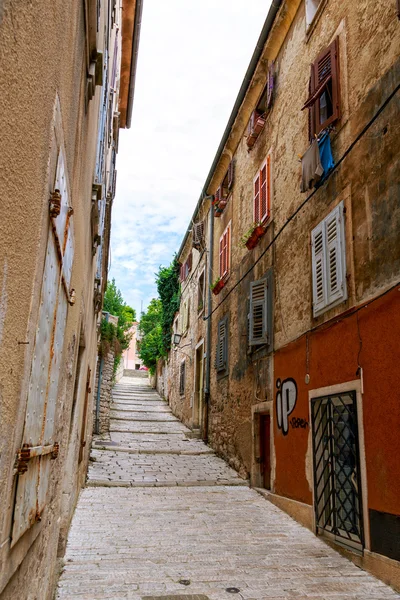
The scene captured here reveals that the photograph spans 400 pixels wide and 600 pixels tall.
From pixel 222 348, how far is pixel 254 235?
3592 millimetres

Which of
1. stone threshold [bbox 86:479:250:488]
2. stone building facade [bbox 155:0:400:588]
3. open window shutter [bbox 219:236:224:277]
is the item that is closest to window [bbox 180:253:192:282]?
open window shutter [bbox 219:236:224:277]

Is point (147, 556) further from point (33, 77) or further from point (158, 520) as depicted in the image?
point (33, 77)

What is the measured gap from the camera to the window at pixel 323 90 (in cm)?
716

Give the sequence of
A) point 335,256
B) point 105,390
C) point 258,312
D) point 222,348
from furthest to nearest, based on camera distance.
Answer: point 105,390, point 222,348, point 258,312, point 335,256

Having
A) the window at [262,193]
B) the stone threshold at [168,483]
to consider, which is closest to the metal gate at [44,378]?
the stone threshold at [168,483]

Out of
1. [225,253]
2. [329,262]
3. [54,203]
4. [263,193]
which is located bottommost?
[54,203]

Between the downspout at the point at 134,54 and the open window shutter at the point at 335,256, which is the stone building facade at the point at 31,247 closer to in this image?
the open window shutter at the point at 335,256

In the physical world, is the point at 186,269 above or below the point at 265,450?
above

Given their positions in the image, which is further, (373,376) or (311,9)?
(311,9)

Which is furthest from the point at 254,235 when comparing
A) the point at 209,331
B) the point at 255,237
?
the point at 209,331

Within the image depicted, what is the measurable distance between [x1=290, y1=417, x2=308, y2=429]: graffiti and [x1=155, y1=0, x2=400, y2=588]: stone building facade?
0.6 inches

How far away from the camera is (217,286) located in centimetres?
1349

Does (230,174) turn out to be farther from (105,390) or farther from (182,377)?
(182,377)

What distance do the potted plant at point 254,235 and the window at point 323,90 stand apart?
8.51 feet
